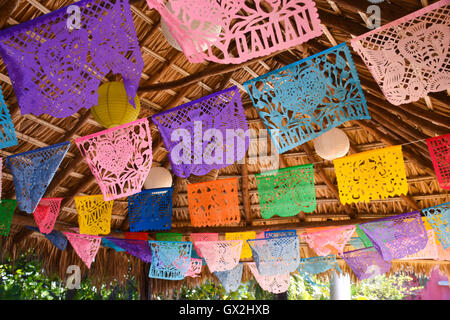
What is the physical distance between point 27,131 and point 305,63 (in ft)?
10.8

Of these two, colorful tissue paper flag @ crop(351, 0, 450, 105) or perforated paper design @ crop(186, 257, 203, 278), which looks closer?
colorful tissue paper flag @ crop(351, 0, 450, 105)

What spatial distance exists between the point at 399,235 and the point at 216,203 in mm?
2065

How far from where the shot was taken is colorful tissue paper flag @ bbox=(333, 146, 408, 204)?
397cm

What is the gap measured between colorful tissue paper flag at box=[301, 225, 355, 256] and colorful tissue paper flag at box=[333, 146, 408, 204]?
4.74 ft

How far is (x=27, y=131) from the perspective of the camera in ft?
15.0

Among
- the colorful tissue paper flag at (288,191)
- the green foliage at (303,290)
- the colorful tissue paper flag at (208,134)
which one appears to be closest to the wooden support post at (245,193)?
the colorful tissue paper flag at (288,191)

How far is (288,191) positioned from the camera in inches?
184

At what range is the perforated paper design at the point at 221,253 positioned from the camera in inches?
215

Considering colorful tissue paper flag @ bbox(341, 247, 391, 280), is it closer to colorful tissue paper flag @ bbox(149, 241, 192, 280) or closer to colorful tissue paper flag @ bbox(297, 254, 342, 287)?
colorful tissue paper flag @ bbox(297, 254, 342, 287)

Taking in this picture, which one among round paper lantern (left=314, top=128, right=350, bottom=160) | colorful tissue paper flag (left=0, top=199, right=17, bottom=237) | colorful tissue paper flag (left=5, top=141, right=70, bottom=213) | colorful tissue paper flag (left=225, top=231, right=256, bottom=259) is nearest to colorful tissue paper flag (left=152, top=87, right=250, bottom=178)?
colorful tissue paper flag (left=5, top=141, right=70, bottom=213)

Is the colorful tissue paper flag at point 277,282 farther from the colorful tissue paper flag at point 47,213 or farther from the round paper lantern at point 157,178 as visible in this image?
the colorful tissue paper flag at point 47,213

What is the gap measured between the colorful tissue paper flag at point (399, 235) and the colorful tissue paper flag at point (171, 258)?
7.39 feet

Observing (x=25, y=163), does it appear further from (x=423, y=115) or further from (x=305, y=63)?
(x=423, y=115)
